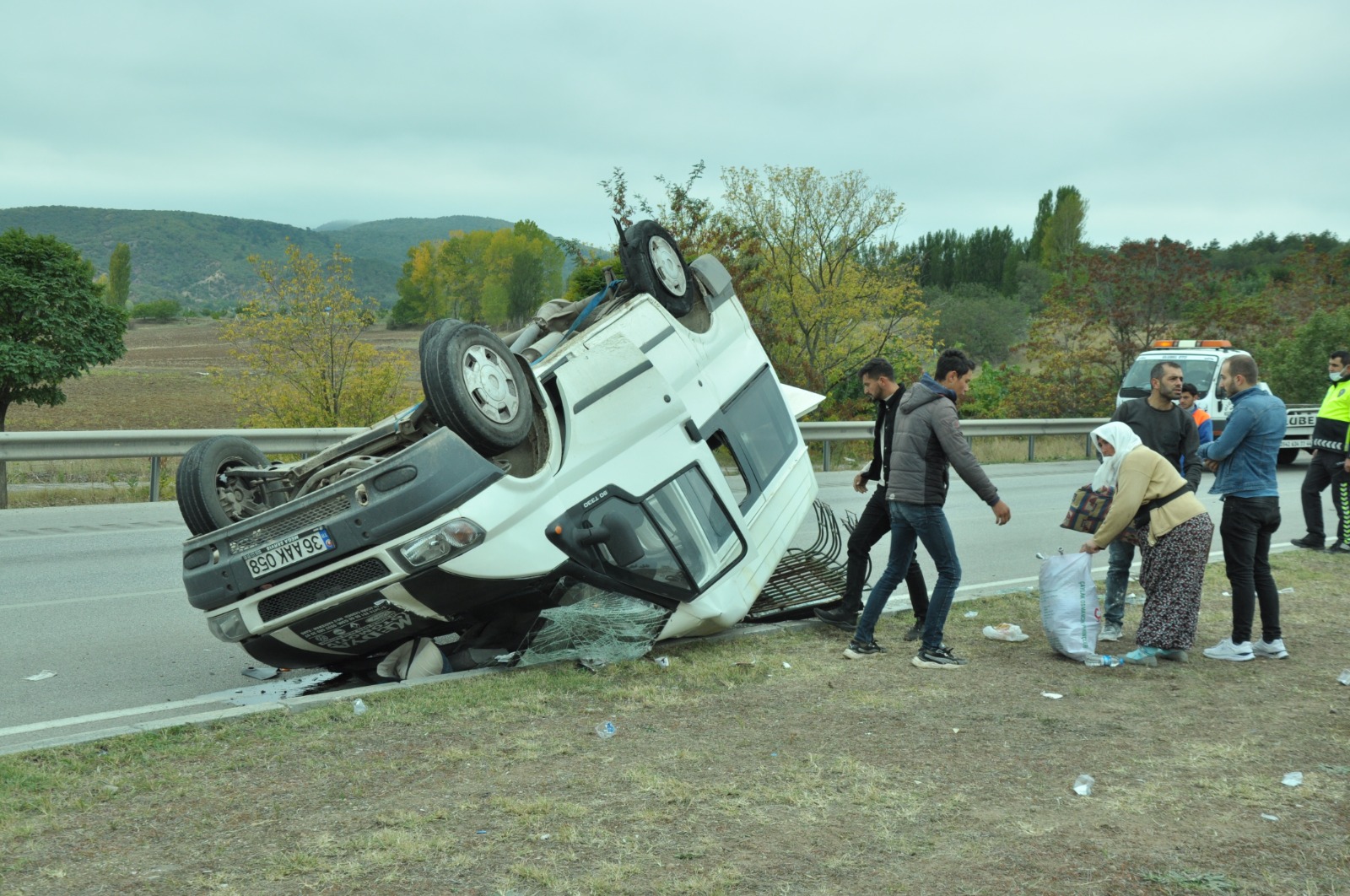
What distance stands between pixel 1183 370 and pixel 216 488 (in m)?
19.9

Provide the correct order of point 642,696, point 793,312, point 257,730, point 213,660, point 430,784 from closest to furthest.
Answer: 1. point 430,784
2. point 257,730
3. point 642,696
4. point 213,660
5. point 793,312

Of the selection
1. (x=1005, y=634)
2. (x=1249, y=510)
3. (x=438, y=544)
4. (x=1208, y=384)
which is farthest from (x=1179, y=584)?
(x=1208, y=384)

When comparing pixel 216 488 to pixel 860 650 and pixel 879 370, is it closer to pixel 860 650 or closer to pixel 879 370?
pixel 860 650

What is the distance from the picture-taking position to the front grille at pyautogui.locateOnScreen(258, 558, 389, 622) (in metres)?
5.19

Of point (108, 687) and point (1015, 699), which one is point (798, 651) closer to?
point (1015, 699)

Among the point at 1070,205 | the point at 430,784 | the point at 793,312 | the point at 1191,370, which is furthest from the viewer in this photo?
the point at 1070,205

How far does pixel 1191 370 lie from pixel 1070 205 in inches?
2693

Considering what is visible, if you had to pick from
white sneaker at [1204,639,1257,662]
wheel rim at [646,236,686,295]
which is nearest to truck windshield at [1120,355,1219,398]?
white sneaker at [1204,639,1257,662]

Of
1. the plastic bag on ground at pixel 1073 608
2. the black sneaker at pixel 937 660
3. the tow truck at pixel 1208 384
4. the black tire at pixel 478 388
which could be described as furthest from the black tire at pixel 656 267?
the tow truck at pixel 1208 384

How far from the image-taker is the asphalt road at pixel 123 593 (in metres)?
6.12

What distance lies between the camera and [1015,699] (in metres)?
5.90

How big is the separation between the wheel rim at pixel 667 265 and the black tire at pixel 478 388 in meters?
1.33

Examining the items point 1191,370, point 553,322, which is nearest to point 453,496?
point 553,322

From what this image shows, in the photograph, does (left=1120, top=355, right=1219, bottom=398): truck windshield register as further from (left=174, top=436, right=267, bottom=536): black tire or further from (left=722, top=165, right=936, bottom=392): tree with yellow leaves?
(left=174, top=436, right=267, bottom=536): black tire
